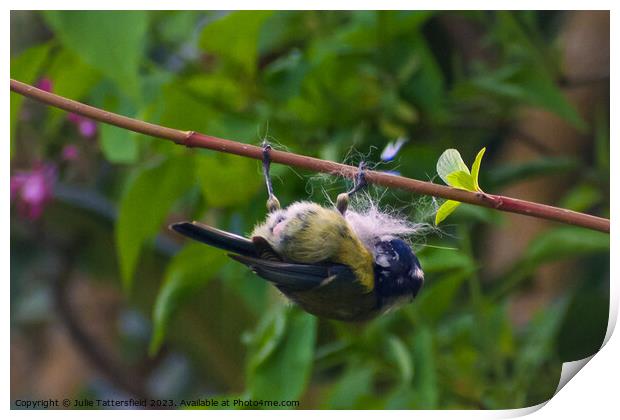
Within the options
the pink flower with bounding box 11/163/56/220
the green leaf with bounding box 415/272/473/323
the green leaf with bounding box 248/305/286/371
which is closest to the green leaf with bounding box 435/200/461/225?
the green leaf with bounding box 248/305/286/371

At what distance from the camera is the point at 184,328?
50.4 inches

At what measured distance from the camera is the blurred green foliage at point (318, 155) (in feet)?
2.93

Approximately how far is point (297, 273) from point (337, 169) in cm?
7

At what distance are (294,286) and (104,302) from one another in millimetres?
1118

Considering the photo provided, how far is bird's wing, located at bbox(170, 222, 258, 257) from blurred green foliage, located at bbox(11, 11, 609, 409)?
24 centimetres

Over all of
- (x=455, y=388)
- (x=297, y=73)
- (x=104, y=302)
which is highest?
(x=297, y=73)

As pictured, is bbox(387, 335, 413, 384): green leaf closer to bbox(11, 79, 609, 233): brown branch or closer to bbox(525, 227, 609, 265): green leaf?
bbox(525, 227, 609, 265): green leaf

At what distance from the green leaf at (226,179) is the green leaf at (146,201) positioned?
3 cm

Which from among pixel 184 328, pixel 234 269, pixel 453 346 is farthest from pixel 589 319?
Result: pixel 184 328

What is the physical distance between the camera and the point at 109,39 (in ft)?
2.68

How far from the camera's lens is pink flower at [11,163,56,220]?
976 mm

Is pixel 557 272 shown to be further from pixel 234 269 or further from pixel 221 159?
pixel 221 159

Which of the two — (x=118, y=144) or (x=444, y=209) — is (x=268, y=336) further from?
(x=444, y=209)

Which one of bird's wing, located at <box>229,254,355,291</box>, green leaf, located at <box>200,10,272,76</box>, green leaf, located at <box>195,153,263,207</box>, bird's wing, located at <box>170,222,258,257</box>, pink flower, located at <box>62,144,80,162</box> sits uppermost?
green leaf, located at <box>200,10,272,76</box>
